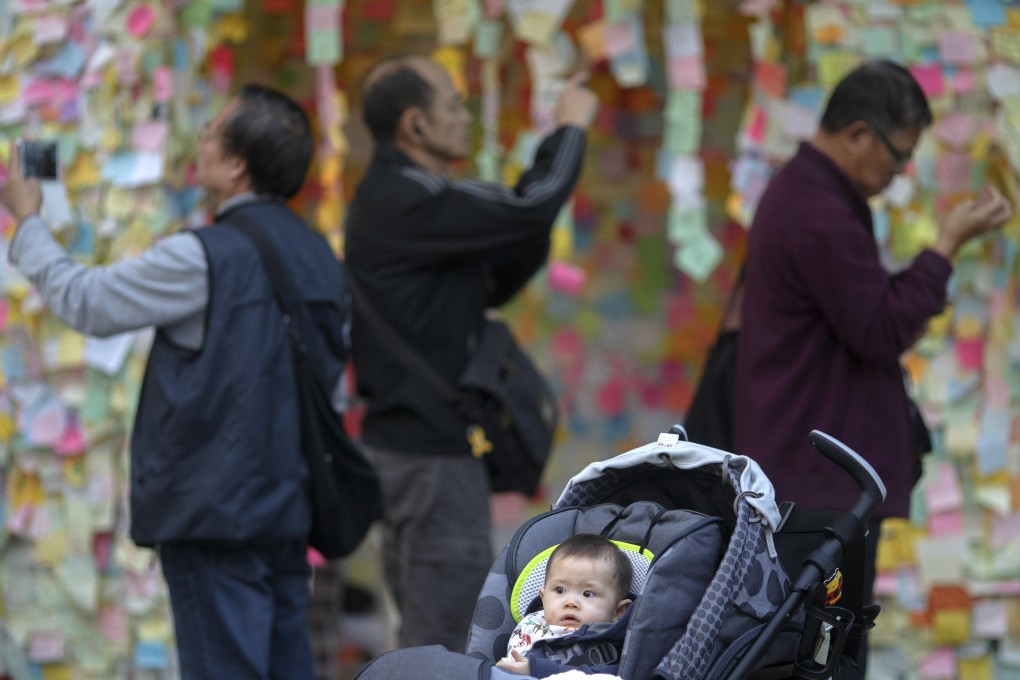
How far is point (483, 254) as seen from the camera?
3.88 metres

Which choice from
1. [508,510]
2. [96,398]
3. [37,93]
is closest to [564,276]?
[508,510]

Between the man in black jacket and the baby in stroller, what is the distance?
1174mm

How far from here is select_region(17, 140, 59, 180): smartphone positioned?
348 cm

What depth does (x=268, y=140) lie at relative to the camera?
3.47 m

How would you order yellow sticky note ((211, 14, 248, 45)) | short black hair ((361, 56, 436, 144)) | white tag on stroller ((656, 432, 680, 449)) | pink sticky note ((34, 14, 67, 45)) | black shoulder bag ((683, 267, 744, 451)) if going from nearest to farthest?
white tag on stroller ((656, 432, 680, 449)) → black shoulder bag ((683, 267, 744, 451)) → short black hair ((361, 56, 436, 144)) → pink sticky note ((34, 14, 67, 45)) → yellow sticky note ((211, 14, 248, 45))

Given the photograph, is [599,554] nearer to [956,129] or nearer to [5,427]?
[956,129]

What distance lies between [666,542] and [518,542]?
34 centimetres

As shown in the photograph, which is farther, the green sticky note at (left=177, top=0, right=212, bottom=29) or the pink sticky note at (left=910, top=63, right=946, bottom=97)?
the green sticky note at (left=177, top=0, right=212, bottom=29)

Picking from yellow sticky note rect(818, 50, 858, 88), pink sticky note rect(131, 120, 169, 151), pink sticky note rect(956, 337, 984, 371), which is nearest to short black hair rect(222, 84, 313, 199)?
pink sticky note rect(131, 120, 169, 151)

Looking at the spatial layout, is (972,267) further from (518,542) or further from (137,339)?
(137,339)

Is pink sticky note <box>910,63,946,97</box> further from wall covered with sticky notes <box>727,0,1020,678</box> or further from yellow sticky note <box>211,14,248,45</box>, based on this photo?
yellow sticky note <box>211,14,248,45</box>

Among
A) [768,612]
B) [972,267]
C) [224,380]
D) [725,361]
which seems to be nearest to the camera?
[768,612]

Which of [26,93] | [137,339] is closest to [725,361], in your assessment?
[137,339]

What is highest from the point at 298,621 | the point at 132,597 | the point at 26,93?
the point at 26,93
